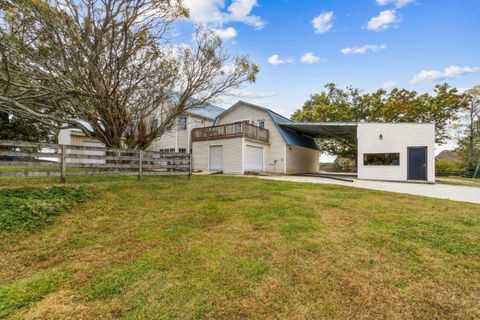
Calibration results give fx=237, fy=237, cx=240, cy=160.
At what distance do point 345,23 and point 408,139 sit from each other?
7.72 m

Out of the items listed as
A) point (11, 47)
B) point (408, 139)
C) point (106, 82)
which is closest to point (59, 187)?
point (106, 82)

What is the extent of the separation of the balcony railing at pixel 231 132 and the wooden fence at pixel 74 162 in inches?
269

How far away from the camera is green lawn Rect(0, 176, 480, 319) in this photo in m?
2.29

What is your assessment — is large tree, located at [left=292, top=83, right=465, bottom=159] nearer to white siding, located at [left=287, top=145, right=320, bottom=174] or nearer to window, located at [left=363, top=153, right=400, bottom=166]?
white siding, located at [left=287, top=145, right=320, bottom=174]

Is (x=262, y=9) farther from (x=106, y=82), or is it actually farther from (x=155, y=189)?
(x=155, y=189)

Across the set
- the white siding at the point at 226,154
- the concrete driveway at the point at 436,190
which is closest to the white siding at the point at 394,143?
the concrete driveway at the point at 436,190

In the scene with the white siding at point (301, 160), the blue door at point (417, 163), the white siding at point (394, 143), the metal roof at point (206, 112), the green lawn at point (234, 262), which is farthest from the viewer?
the metal roof at point (206, 112)

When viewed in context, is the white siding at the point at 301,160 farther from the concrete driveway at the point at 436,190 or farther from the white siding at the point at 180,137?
the white siding at the point at 180,137

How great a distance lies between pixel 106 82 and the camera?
28.1 ft

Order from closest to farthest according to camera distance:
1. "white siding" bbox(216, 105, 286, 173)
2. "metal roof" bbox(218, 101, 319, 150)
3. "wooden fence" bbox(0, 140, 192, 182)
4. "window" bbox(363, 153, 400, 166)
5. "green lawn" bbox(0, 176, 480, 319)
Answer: "green lawn" bbox(0, 176, 480, 319), "wooden fence" bbox(0, 140, 192, 182), "window" bbox(363, 153, 400, 166), "white siding" bbox(216, 105, 286, 173), "metal roof" bbox(218, 101, 319, 150)

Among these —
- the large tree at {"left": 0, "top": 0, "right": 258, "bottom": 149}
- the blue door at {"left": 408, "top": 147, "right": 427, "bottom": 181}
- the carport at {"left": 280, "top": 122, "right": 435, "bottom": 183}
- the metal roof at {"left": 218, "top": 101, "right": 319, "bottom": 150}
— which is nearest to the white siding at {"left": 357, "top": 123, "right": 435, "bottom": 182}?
the carport at {"left": 280, "top": 122, "right": 435, "bottom": 183}

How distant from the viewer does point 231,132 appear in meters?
17.7

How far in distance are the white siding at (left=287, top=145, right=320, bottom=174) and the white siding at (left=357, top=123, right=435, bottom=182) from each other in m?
5.54

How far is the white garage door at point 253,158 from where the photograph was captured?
57.4ft
